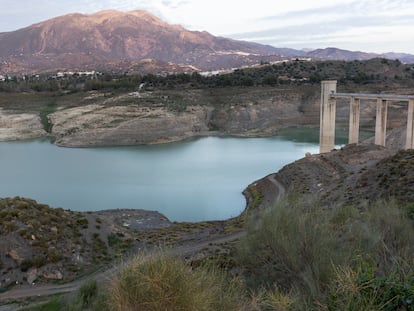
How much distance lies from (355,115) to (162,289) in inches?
1142

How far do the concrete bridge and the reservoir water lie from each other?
3820 mm

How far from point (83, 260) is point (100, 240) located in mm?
1659

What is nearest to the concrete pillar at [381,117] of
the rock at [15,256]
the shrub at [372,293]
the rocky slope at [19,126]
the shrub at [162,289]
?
the rock at [15,256]

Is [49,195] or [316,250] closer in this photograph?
[316,250]

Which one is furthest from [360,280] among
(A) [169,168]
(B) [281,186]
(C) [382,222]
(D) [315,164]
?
(A) [169,168]

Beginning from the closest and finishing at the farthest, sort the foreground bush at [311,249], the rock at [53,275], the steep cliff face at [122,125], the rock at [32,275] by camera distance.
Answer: the foreground bush at [311,249], the rock at [32,275], the rock at [53,275], the steep cliff face at [122,125]

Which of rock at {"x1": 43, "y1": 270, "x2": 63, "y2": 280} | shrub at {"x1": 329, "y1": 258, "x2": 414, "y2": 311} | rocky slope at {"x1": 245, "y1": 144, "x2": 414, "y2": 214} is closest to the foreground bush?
shrub at {"x1": 329, "y1": 258, "x2": 414, "y2": 311}

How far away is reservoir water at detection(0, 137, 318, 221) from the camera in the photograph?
22.9m

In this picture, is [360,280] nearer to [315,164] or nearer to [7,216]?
[7,216]

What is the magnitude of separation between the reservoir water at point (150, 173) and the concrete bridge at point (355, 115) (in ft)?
12.5

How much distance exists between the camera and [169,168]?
31.5 metres

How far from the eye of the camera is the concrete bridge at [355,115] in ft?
76.9

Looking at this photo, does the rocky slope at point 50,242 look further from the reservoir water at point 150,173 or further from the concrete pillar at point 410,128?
the concrete pillar at point 410,128

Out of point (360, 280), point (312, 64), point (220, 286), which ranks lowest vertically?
point (220, 286)
